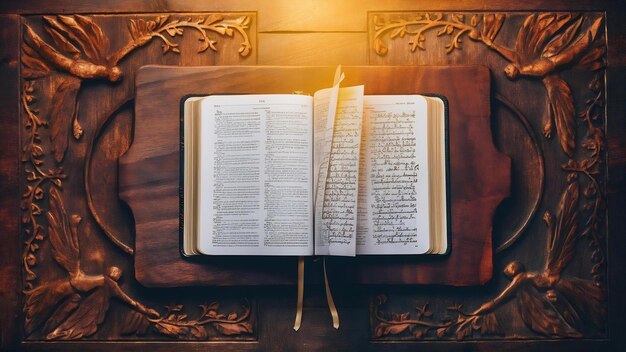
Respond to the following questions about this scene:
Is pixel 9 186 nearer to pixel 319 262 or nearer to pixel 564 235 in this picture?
pixel 319 262

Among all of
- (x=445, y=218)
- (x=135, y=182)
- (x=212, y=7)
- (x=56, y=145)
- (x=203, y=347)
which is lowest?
(x=203, y=347)

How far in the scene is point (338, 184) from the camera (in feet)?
4.61

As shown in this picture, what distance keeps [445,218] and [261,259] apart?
0.50 meters

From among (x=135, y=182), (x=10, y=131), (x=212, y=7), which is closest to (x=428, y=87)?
(x=212, y=7)

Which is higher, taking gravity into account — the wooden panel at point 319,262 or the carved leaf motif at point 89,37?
the carved leaf motif at point 89,37

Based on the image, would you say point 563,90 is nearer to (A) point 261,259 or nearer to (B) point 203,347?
(A) point 261,259

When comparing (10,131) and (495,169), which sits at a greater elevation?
(10,131)

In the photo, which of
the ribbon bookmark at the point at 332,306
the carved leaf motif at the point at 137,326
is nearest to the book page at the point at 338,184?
the ribbon bookmark at the point at 332,306

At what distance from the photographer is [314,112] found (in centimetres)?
145

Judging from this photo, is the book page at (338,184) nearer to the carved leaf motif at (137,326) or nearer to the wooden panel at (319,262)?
the wooden panel at (319,262)

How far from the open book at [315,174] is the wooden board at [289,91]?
0.13 ft

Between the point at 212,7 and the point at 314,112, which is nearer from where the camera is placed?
the point at 314,112

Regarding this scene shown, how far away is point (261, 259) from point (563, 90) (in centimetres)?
94

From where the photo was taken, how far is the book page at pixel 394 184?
1466 mm
